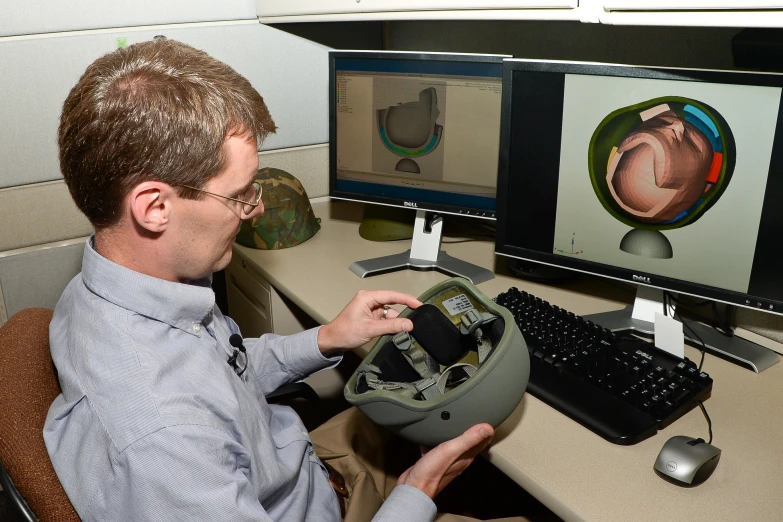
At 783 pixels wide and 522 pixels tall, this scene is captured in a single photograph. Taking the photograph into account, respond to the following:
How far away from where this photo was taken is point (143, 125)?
0.78m

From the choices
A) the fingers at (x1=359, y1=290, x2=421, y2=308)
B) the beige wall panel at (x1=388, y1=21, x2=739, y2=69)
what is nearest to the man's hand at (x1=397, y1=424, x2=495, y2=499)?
the fingers at (x1=359, y1=290, x2=421, y2=308)

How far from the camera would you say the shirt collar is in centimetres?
82

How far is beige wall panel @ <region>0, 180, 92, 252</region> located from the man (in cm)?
84

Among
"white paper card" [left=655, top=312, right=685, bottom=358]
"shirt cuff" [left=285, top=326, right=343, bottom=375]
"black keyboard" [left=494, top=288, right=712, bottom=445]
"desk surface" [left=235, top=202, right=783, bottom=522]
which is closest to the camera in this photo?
"desk surface" [left=235, top=202, right=783, bottom=522]

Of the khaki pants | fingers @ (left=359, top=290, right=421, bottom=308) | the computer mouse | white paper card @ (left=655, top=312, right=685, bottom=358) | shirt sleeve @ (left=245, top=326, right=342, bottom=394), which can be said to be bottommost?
the khaki pants

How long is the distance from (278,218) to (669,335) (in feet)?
2.99

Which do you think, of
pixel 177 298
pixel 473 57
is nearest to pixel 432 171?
pixel 473 57

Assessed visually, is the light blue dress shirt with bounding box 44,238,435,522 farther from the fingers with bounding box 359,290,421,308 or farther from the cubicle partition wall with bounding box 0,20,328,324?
the cubicle partition wall with bounding box 0,20,328,324

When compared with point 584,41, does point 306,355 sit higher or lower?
lower

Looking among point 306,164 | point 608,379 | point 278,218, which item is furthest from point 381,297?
point 306,164

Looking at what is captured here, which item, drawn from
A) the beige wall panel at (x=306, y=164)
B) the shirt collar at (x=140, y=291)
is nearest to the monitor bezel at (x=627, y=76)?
the shirt collar at (x=140, y=291)

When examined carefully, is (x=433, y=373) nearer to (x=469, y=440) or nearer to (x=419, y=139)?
(x=469, y=440)

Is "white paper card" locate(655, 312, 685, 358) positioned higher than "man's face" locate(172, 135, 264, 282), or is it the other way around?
"man's face" locate(172, 135, 264, 282)

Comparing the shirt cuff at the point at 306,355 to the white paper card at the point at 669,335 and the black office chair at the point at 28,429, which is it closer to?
the black office chair at the point at 28,429
